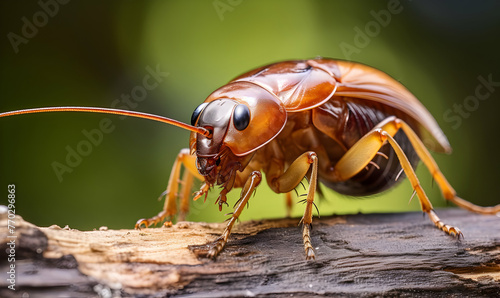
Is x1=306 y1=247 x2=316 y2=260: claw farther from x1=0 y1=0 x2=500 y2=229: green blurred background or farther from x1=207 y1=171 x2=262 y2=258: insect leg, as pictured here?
x1=0 y1=0 x2=500 y2=229: green blurred background

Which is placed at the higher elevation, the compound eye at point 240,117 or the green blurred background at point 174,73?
the green blurred background at point 174,73

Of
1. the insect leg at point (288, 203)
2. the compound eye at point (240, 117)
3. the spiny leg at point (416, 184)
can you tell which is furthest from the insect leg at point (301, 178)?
the insect leg at point (288, 203)

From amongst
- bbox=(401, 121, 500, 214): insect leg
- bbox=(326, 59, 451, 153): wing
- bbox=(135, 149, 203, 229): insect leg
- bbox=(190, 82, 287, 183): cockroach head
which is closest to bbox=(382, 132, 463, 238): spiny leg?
bbox=(401, 121, 500, 214): insect leg

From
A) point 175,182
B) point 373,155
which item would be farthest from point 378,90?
point 175,182

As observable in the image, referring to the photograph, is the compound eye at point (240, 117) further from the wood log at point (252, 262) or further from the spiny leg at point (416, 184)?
the spiny leg at point (416, 184)

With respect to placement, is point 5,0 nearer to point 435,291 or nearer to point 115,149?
point 115,149
